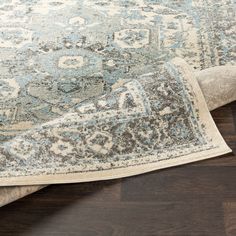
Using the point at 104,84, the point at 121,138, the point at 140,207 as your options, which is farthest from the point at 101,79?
the point at 140,207

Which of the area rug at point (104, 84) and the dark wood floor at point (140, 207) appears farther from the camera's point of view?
the area rug at point (104, 84)

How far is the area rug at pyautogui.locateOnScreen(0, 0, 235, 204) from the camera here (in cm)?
159

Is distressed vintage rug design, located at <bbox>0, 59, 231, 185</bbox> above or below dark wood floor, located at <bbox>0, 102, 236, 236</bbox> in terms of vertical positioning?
above

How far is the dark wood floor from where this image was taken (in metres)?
1.39

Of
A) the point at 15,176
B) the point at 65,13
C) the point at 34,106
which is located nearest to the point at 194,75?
the point at 34,106

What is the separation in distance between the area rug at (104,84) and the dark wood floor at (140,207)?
0.15 feet

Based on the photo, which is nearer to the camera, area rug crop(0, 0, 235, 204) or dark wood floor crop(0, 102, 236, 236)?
dark wood floor crop(0, 102, 236, 236)

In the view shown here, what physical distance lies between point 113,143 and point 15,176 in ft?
1.15

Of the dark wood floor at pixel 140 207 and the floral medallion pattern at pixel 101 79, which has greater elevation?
the floral medallion pattern at pixel 101 79

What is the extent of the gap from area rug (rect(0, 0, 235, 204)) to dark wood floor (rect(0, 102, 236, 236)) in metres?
0.05

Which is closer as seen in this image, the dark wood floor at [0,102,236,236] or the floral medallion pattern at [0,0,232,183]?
the dark wood floor at [0,102,236,236]

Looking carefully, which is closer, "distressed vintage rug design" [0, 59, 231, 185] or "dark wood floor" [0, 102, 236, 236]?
"dark wood floor" [0, 102, 236, 236]

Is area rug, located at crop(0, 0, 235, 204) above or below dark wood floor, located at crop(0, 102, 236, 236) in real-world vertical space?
above

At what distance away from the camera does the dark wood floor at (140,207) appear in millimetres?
1386
